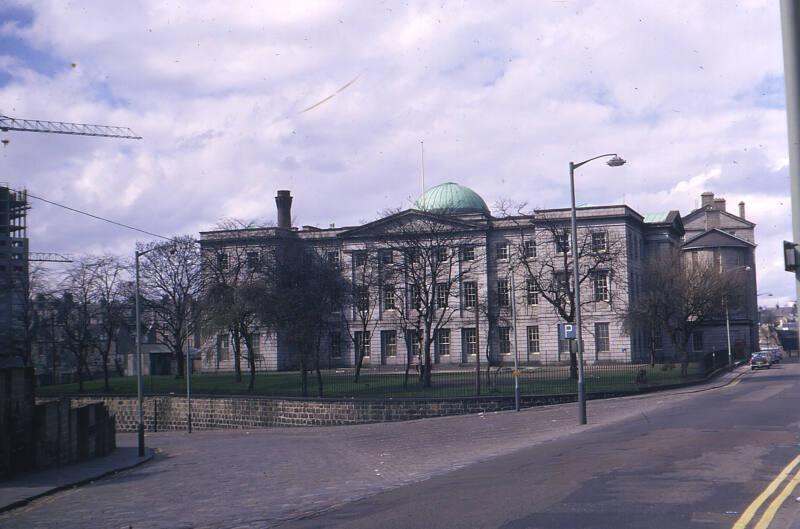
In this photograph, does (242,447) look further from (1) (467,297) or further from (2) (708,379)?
(1) (467,297)

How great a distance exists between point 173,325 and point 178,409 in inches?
579

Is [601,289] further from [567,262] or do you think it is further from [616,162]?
[616,162]

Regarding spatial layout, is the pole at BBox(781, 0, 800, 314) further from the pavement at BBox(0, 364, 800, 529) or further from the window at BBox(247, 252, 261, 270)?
the window at BBox(247, 252, 261, 270)

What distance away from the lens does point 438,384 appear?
4812 centimetres

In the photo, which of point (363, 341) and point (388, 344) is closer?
point (363, 341)

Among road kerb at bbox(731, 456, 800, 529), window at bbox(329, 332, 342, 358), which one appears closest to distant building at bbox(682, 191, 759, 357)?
window at bbox(329, 332, 342, 358)

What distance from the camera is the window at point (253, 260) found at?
183 feet

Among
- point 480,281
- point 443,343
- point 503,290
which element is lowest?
point 443,343

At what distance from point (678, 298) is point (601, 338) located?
16.2 metres

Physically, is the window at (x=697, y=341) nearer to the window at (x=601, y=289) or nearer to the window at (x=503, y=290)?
the window at (x=601, y=289)

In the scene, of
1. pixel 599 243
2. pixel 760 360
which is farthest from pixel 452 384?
pixel 760 360

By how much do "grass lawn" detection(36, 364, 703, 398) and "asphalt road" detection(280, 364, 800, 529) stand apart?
21.7m

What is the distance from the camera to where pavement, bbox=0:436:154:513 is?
64.3 feet

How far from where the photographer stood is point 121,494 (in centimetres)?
1914
